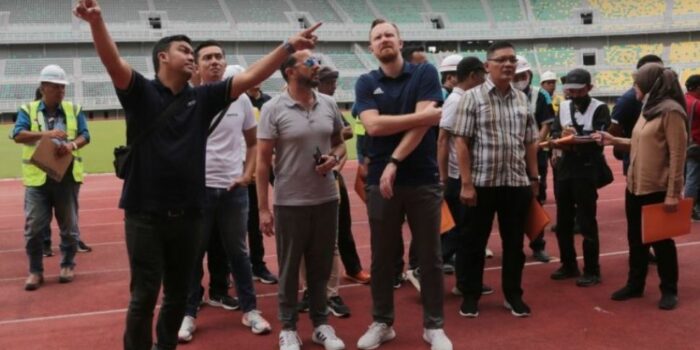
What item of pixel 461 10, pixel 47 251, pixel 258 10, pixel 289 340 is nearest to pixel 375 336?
pixel 289 340

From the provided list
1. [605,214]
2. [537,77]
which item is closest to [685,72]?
[537,77]

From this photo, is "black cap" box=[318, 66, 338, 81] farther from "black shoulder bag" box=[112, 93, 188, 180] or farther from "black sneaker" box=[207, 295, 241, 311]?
"black sneaker" box=[207, 295, 241, 311]

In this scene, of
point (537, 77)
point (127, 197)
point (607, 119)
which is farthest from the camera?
point (537, 77)

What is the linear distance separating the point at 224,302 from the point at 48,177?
233cm

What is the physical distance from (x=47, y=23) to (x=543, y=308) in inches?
1719

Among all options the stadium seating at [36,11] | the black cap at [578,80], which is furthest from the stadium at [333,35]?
the black cap at [578,80]

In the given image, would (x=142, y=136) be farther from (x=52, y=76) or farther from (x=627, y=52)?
(x=627, y=52)

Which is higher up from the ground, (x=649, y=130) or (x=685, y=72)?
(x=685, y=72)

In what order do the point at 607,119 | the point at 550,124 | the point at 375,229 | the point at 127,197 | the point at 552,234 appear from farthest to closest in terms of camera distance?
1. the point at 552,234
2. the point at 550,124
3. the point at 607,119
4. the point at 375,229
5. the point at 127,197

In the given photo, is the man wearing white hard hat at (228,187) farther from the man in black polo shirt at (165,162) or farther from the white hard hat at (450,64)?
the white hard hat at (450,64)

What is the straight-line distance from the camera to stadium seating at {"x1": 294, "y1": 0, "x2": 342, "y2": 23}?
45625mm

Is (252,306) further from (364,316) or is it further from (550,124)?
(550,124)

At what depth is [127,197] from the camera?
3.04 m

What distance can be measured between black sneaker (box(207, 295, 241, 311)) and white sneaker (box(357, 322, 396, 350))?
4.34ft
